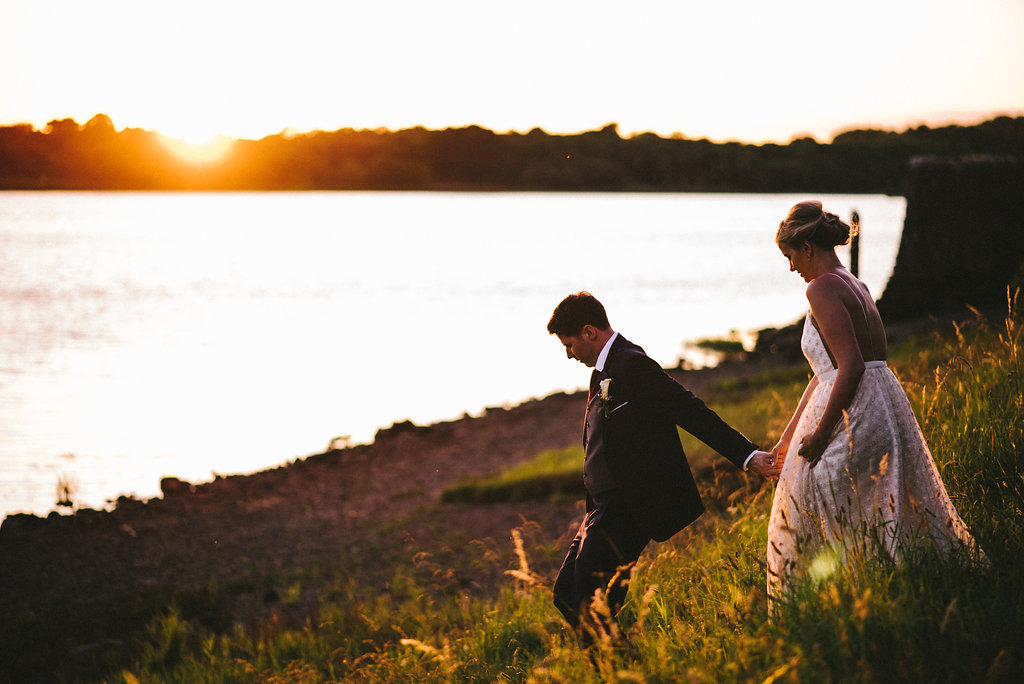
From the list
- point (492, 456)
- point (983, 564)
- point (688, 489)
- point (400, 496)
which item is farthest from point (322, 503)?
point (983, 564)

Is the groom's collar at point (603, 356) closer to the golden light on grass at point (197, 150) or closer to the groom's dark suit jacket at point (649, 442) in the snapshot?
the groom's dark suit jacket at point (649, 442)

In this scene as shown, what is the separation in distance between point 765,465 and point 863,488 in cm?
53

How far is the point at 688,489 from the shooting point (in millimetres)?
4094

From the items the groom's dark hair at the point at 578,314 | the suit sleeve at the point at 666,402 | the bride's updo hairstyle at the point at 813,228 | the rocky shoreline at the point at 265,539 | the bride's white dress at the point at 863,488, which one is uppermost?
the bride's updo hairstyle at the point at 813,228

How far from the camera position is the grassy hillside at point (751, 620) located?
2781 millimetres

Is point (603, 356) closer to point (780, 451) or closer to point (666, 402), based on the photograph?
point (666, 402)

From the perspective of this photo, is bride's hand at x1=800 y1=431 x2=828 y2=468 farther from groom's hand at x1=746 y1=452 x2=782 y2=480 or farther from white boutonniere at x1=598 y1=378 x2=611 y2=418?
white boutonniere at x1=598 y1=378 x2=611 y2=418

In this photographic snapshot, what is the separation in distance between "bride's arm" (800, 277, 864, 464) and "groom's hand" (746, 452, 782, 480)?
415mm

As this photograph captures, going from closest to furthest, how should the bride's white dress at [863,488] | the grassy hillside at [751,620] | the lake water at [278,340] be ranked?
the grassy hillside at [751,620], the bride's white dress at [863,488], the lake water at [278,340]

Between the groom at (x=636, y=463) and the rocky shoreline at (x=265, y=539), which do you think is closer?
the groom at (x=636, y=463)

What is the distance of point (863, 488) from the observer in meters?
3.70

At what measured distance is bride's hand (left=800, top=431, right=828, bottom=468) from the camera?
3723 millimetres

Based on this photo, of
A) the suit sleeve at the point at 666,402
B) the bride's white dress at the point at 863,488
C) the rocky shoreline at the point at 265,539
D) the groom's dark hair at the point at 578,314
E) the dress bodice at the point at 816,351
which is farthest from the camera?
the rocky shoreline at the point at 265,539

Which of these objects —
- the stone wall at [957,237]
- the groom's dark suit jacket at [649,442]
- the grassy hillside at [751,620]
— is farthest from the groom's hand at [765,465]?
the stone wall at [957,237]
